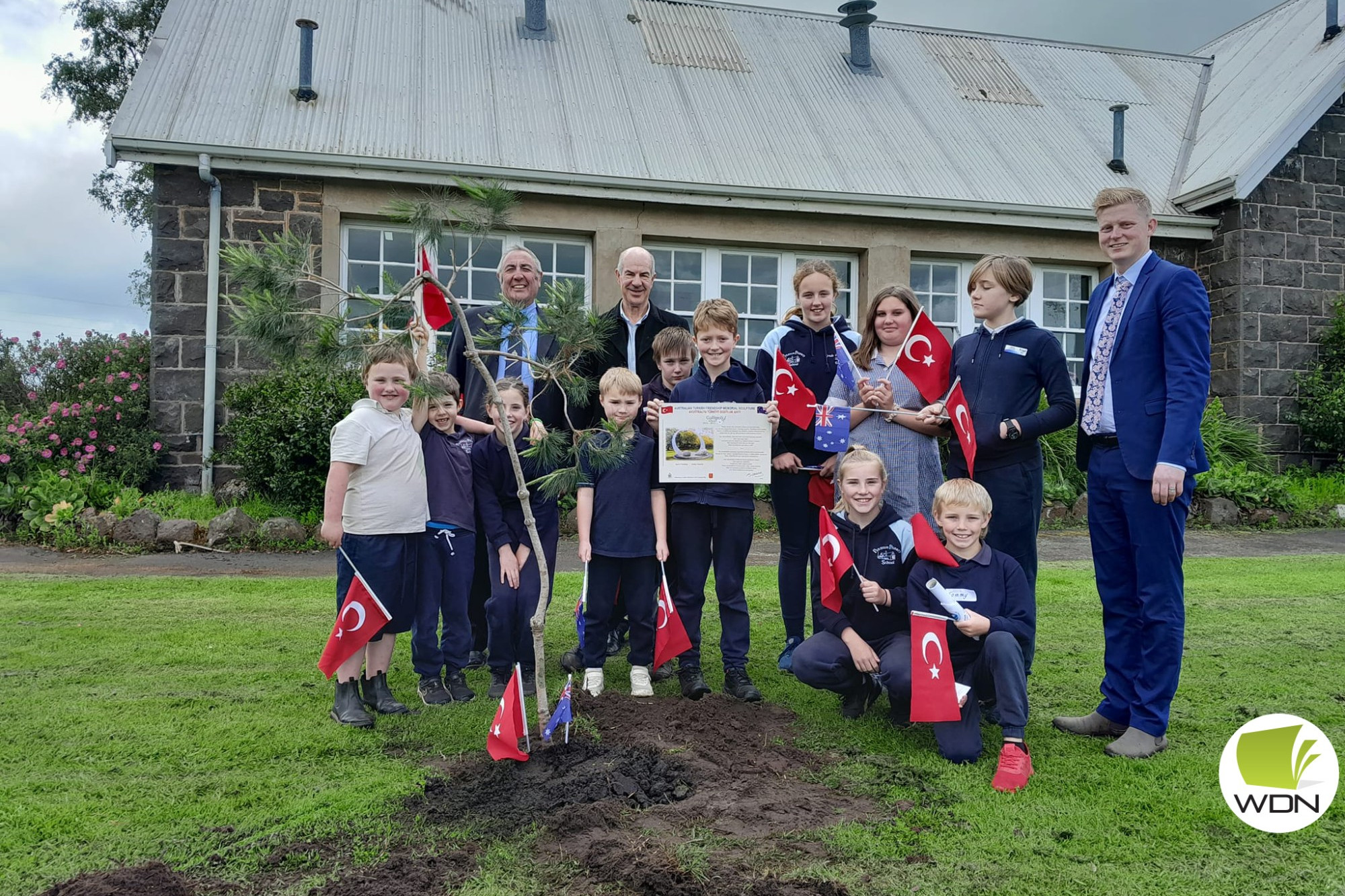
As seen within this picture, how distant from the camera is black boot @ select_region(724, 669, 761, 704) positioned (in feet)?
14.0

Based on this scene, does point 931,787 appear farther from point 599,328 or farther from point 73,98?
point 73,98

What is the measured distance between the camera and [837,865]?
2682mm

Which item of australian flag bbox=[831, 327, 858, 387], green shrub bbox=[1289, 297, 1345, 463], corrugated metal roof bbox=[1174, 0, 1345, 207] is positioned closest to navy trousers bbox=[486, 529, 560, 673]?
australian flag bbox=[831, 327, 858, 387]

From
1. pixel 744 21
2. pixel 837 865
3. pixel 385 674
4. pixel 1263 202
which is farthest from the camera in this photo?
pixel 744 21

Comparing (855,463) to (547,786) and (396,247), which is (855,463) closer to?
(547,786)

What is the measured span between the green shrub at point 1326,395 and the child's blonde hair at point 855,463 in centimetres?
1024

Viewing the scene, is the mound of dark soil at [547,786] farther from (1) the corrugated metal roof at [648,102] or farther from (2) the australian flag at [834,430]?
(1) the corrugated metal roof at [648,102]

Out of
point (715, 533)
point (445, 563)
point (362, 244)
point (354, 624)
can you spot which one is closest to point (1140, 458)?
point (715, 533)

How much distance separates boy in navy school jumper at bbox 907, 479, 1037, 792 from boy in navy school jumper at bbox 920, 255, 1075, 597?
18cm

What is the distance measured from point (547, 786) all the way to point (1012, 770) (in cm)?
157

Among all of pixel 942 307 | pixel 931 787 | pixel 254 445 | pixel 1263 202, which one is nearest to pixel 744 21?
pixel 942 307

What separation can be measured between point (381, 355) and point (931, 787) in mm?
2594

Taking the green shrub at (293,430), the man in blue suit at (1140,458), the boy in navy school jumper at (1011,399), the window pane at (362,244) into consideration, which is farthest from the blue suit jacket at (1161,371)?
the window pane at (362,244)

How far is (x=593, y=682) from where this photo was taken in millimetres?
4316
